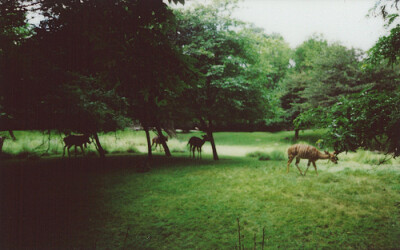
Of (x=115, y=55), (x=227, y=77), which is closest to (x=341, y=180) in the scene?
(x=227, y=77)

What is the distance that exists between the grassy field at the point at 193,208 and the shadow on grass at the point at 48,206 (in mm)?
17

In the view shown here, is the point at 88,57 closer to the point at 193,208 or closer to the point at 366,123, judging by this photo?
the point at 193,208

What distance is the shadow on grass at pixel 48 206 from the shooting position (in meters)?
3.81

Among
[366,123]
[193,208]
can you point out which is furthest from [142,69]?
[366,123]

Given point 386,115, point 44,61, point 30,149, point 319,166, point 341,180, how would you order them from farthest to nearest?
point 30,149 → point 319,166 → point 341,180 → point 44,61 → point 386,115

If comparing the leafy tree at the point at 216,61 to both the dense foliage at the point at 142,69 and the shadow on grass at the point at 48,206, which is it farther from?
the shadow on grass at the point at 48,206

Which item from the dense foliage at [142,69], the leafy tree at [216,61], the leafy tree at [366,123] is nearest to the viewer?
the leafy tree at [366,123]

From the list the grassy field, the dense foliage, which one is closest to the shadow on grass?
the grassy field

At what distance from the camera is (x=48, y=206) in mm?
5004

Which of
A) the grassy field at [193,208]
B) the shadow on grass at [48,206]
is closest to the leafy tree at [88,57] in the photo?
the shadow on grass at [48,206]

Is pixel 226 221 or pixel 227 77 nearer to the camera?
pixel 226 221

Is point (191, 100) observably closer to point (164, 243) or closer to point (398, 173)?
point (164, 243)

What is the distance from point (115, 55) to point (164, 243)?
10.7 feet

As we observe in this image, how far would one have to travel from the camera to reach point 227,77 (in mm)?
10141
